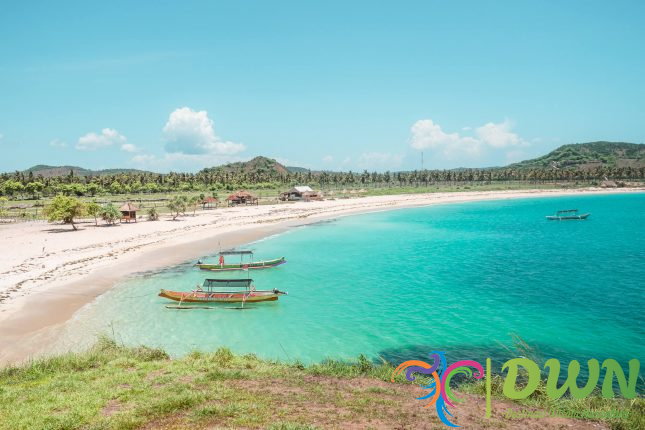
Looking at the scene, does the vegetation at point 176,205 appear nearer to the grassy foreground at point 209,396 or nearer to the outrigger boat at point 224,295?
the outrigger boat at point 224,295

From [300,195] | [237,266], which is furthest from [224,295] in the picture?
[300,195]

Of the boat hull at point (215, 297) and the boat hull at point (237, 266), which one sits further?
the boat hull at point (237, 266)

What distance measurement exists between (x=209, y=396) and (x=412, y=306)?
1828 cm

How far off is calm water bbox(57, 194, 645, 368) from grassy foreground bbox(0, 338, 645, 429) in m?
4.83

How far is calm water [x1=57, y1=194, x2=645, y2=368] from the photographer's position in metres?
20.7

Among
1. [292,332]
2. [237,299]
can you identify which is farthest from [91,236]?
[292,332]

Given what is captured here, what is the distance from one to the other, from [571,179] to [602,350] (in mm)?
194463

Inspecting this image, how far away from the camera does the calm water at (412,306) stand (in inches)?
816

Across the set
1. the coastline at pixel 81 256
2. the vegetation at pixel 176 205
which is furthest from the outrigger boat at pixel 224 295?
the vegetation at pixel 176 205

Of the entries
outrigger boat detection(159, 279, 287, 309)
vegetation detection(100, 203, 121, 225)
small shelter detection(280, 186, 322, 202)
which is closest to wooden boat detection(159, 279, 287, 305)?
outrigger boat detection(159, 279, 287, 309)

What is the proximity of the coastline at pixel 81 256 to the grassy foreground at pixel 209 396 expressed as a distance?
24.1 feet

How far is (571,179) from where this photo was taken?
602 feet

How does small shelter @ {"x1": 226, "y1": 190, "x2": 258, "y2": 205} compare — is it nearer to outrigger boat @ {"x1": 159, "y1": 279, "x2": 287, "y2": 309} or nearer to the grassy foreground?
outrigger boat @ {"x1": 159, "y1": 279, "x2": 287, "y2": 309}

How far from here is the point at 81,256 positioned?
4081 cm
